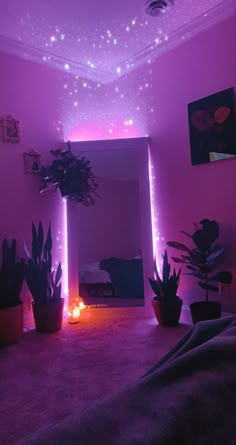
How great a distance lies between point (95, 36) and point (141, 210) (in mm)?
1578

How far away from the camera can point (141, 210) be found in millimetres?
3264

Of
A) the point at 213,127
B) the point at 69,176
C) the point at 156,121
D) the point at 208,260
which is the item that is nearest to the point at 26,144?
the point at 69,176

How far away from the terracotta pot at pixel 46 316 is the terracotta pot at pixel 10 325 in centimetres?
22

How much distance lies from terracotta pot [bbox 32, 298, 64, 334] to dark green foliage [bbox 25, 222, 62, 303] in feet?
0.16

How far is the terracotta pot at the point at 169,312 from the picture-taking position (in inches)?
111

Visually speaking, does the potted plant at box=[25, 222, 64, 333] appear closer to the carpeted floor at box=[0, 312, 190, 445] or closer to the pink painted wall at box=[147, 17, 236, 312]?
the carpeted floor at box=[0, 312, 190, 445]

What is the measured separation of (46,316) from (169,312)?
101 centimetres

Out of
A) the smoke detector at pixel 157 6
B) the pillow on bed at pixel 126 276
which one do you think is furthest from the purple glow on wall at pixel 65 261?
the smoke detector at pixel 157 6

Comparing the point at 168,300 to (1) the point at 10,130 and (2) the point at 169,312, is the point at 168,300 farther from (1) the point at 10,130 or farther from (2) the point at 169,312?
(1) the point at 10,130

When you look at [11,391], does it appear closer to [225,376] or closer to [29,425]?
[29,425]

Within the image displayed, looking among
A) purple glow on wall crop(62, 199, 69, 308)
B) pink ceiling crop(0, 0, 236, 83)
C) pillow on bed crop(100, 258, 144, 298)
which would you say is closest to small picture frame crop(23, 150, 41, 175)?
purple glow on wall crop(62, 199, 69, 308)

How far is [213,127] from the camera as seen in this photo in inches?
111

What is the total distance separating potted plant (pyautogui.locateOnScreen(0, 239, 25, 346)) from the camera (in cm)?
254

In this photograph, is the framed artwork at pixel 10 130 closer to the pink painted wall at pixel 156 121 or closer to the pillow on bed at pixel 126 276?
the pink painted wall at pixel 156 121
